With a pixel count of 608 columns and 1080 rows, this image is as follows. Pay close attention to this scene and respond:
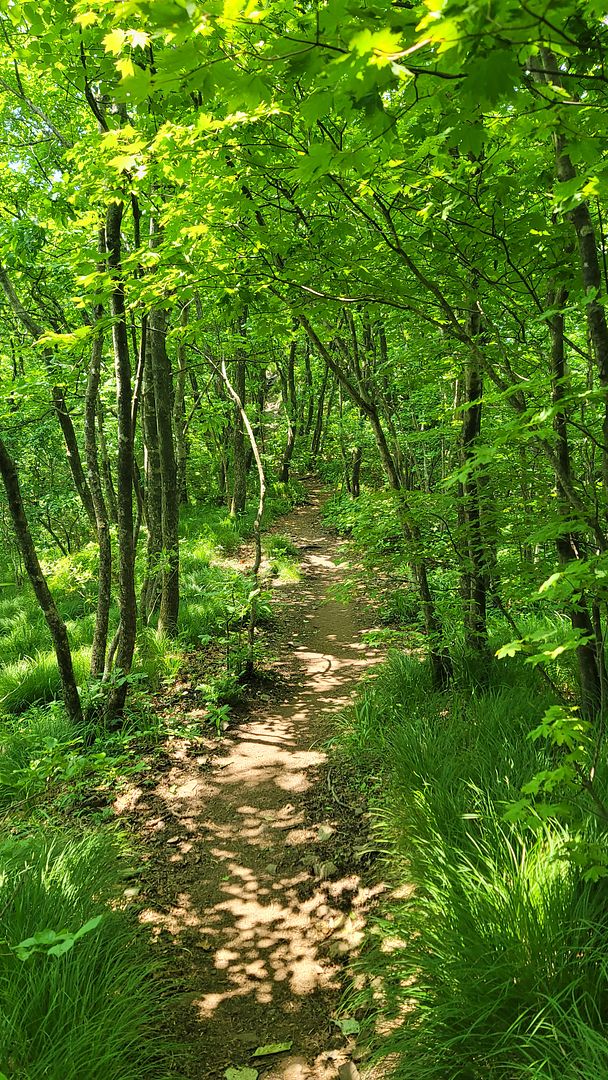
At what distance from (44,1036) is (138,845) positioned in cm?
192

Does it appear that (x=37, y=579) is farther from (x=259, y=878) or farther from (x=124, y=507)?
(x=259, y=878)

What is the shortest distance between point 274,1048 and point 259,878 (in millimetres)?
1123

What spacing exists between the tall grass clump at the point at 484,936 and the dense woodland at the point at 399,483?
0.02m

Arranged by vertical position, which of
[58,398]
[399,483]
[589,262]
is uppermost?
[58,398]

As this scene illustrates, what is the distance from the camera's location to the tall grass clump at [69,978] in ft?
6.76

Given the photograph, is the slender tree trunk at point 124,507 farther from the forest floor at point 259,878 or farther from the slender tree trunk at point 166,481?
the slender tree trunk at point 166,481

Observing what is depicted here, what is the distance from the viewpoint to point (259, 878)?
3695 mm

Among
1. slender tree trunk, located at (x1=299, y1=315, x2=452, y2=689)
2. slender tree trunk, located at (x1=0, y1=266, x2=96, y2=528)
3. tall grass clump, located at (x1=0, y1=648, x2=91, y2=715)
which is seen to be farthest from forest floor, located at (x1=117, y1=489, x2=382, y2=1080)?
slender tree trunk, located at (x1=0, y1=266, x2=96, y2=528)

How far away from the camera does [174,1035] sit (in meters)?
2.57

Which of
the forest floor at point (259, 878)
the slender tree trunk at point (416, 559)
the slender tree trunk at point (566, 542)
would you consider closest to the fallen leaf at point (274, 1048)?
the forest floor at point (259, 878)

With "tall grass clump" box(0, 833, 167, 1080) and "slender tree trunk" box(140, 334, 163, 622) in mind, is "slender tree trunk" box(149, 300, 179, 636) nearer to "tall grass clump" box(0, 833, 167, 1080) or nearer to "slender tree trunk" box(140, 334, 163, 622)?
"slender tree trunk" box(140, 334, 163, 622)

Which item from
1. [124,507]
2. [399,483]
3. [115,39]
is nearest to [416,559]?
[399,483]

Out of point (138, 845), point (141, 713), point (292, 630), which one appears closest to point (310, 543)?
point (292, 630)

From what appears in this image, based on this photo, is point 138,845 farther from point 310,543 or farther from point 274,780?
point 310,543
